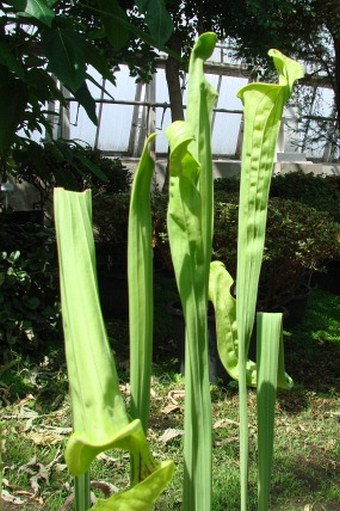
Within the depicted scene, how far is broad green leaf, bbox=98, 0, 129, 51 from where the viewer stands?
1.49 m

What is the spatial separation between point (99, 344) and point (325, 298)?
406cm

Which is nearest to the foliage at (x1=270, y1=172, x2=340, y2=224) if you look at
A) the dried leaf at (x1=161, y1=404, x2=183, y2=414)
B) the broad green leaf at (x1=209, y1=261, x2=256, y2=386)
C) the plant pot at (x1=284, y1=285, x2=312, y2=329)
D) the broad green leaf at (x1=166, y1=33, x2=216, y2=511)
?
the plant pot at (x1=284, y1=285, x2=312, y2=329)

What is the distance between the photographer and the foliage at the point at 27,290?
2.62 meters

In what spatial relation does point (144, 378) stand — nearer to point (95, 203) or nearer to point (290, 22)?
point (95, 203)

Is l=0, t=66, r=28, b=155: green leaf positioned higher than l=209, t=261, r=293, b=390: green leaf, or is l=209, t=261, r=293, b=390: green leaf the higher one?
l=0, t=66, r=28, b=155: green leaf

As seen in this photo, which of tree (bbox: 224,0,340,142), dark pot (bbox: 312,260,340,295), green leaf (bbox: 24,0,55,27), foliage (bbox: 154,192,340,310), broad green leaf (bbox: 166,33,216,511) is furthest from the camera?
dark pot (bbox: 312,260,340,295)

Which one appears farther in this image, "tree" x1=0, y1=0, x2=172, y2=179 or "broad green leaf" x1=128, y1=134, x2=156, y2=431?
"tree" x1=0, y1=0, x2=172, y2=179

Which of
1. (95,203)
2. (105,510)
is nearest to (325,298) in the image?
(95,203)

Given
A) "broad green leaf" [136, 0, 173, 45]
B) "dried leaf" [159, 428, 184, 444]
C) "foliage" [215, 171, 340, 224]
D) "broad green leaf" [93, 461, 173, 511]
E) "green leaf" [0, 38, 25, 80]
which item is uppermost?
"broad green leaf" [136, 0, 173, 45]

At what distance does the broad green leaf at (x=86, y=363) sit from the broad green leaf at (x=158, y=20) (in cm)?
112

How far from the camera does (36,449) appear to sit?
6.59 ft

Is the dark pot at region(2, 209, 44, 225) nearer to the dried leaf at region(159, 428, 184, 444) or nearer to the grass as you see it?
the grass

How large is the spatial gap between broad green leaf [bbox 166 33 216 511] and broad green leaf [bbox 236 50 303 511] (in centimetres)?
4

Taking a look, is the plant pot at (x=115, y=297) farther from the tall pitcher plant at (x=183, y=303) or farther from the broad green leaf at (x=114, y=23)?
the tall pitcher plant at (x=183, y=303)
